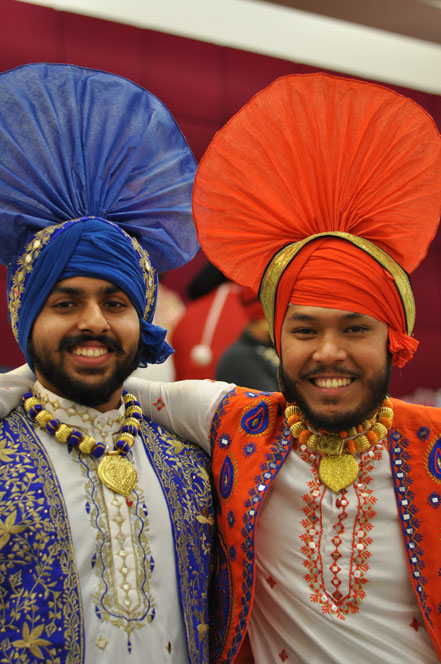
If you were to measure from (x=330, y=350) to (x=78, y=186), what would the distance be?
75cm

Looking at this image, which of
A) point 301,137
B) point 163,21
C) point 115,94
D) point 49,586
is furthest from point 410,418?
point 163,21

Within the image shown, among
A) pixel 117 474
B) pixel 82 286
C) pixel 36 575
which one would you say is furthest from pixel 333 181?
pixel 36 575

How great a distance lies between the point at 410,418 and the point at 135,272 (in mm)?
793

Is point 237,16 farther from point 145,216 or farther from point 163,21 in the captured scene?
point 145,216

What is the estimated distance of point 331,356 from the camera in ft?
6.19

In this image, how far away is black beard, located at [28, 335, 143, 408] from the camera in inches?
73.3

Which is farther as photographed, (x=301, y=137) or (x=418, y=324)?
(x=418, y=324)

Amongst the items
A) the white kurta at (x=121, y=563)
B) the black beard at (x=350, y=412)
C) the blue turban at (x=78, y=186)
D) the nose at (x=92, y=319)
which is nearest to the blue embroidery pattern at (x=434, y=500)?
the black beard at (x=350, y=412)

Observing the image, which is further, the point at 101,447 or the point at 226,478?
the point at 226,478

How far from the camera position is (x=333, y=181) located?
6.64 ft

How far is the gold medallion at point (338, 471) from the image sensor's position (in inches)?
75.8

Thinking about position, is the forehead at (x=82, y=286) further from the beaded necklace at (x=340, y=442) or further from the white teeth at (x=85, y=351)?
the beaded necklace at (x=340, y=442)

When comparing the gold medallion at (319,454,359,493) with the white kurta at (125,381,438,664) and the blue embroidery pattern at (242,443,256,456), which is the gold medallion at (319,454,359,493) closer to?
the white kurta at (125,381,438,664)

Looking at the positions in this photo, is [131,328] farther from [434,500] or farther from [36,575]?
[434,500]
